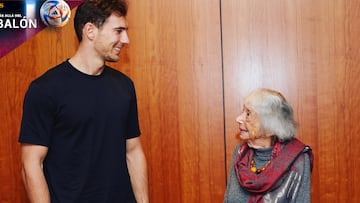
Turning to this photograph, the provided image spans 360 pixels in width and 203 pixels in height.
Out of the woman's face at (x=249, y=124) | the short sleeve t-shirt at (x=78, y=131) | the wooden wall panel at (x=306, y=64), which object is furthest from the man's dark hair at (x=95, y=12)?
the wooden wall panel at (x=306, y=64)

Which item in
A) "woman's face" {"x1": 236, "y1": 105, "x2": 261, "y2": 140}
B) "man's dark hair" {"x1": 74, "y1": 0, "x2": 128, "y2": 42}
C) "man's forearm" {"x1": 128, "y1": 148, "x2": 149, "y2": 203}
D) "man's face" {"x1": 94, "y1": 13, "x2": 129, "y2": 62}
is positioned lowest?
"man's forearm" {"x1": 128, "y1": 148, "x2": 149, "y2": 203}

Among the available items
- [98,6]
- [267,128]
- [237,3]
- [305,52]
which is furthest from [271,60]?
[98,6]

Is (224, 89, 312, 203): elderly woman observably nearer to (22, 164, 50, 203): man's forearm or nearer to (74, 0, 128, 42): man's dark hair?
(74, 0, 128, 42): man's dark hair

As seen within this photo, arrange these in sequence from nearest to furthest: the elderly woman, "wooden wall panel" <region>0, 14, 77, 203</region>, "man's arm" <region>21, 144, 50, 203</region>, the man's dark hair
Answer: "man's arm" <region>21, 144, 50, 203</region> → the man's dark hair → the elderly woman → "wooden wall panel" <region>0, 14, 77, 203</region>

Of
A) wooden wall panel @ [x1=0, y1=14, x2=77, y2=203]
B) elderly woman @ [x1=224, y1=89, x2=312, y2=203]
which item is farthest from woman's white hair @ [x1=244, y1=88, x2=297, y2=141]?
wooden wall panel @ [x1=0, y1=14, x2=77, y2=203]

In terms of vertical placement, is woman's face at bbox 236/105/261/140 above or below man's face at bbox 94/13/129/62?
below

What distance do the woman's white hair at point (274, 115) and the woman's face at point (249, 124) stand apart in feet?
0.07

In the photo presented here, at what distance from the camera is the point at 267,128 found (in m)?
2.27

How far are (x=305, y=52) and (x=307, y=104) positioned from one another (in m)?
0.28

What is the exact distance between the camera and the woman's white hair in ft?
7.41

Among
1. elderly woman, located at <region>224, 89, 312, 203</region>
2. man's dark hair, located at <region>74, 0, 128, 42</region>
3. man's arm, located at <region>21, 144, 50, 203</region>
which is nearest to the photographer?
man's arm, located at <region>21, 144, 50, 203</region>

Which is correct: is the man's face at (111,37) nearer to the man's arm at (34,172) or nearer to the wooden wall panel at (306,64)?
the man's arm at (34,172)

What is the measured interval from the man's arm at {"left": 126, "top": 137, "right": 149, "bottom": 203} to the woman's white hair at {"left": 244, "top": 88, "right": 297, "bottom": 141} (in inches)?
21.8

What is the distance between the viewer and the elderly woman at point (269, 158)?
2207 mm
